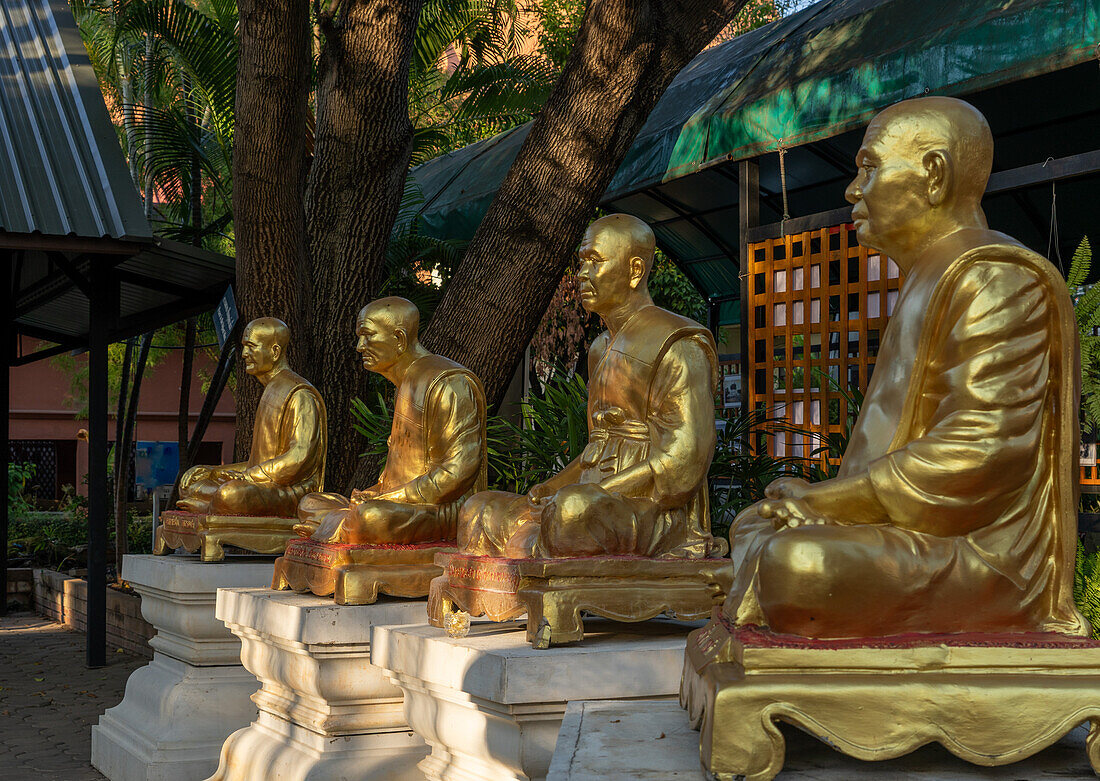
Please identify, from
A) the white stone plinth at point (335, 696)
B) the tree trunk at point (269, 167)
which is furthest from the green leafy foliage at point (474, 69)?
the white stone plinth at point (335, 696)

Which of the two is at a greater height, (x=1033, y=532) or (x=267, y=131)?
(x=267, y=131)

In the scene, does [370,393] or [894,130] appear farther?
[370,393]

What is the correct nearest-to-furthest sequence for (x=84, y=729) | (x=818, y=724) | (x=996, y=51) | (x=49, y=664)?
(x=818, y=724), (x=996, y=51), (x=84, y=729), (x=49, y=664)

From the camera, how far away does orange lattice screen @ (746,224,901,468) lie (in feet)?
21.8

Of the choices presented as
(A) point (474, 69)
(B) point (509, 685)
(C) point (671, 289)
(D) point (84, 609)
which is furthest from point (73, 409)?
(B) point (509, 685)

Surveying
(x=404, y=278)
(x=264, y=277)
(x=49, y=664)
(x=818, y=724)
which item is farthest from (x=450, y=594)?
(x=404, y=278)

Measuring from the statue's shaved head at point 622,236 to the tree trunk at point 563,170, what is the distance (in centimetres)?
279

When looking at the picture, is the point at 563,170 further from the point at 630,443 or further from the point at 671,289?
the point at 671,289

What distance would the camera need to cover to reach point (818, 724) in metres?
2.05

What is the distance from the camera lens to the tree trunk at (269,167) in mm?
6855

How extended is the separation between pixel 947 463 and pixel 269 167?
5.50 metres

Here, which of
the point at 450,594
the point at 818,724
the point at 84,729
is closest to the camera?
the point at 818,724

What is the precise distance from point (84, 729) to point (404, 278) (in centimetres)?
604

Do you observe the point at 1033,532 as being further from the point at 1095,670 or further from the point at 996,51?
the point at 996,51
